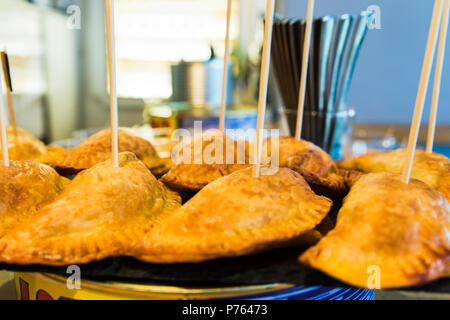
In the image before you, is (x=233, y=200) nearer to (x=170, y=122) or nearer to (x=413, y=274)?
(x=413, y=274)

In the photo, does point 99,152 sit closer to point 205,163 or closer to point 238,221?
point 205,163

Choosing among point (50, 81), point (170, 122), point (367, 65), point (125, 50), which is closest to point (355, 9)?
point (367, 65)

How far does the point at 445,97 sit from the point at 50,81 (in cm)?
507

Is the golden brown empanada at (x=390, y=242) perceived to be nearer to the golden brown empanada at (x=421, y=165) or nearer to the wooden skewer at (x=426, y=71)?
the wooden skewer at (x=426, y=71)

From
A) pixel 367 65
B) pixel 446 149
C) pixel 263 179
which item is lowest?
pixel 446 149

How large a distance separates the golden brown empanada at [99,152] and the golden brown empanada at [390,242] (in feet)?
2.71

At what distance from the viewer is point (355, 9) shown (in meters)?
4.43

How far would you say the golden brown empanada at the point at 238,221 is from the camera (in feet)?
2.80

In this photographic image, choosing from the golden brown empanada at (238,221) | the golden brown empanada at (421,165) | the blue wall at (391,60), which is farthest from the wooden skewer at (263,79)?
the blue wall at (391,60)

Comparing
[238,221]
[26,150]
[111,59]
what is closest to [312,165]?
[238,221]

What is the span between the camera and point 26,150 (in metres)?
1.46

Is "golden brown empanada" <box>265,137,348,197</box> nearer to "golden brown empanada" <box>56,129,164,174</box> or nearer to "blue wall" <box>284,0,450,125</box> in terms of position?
"golden brown empanada" <box>56,129,164,174</box>

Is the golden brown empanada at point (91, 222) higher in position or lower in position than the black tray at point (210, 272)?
higher

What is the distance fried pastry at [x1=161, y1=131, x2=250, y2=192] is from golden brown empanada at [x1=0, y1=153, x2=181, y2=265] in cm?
13
